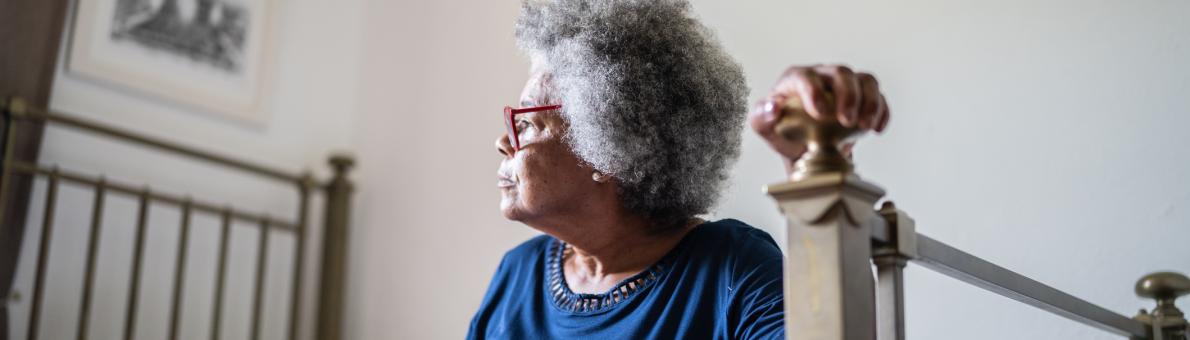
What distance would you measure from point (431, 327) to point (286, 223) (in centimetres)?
46

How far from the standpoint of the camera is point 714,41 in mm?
1320

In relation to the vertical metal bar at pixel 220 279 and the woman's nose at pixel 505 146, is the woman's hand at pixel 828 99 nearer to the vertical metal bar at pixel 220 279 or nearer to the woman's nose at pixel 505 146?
the woman's nose at pixel 505 146

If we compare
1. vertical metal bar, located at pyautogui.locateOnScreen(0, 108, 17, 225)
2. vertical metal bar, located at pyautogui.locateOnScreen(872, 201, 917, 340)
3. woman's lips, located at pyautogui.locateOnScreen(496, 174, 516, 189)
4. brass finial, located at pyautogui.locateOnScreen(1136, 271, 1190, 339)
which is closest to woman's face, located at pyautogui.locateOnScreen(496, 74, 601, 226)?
woman's lips, located at pyautogui.locateOnScreen(496, 174, 516, 189)

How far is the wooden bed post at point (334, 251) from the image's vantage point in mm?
2562

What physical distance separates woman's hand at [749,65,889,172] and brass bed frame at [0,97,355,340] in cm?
180

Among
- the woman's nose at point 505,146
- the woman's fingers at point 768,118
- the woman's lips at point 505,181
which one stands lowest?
the woman's fingers at point 768,118

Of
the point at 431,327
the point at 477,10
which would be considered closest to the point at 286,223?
the point at 431,327

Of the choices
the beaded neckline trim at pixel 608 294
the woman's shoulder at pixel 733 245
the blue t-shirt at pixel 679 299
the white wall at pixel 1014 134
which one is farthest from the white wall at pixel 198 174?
the woman's shoulder at pixel 733 245

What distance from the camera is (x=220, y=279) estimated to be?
2.36 m

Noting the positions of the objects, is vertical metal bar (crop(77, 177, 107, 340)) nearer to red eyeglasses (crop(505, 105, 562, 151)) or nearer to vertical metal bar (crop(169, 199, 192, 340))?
vertical metal bar (crop(169, 199, 192, 340))

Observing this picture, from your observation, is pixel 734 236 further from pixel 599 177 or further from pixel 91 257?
pixel 91 257

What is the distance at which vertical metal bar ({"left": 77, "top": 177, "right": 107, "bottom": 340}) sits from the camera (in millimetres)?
2105

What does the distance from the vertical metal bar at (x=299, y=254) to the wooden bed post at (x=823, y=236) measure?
6.79 ft

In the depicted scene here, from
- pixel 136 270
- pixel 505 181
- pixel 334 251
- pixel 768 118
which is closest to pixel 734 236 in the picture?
pixel 505 181
